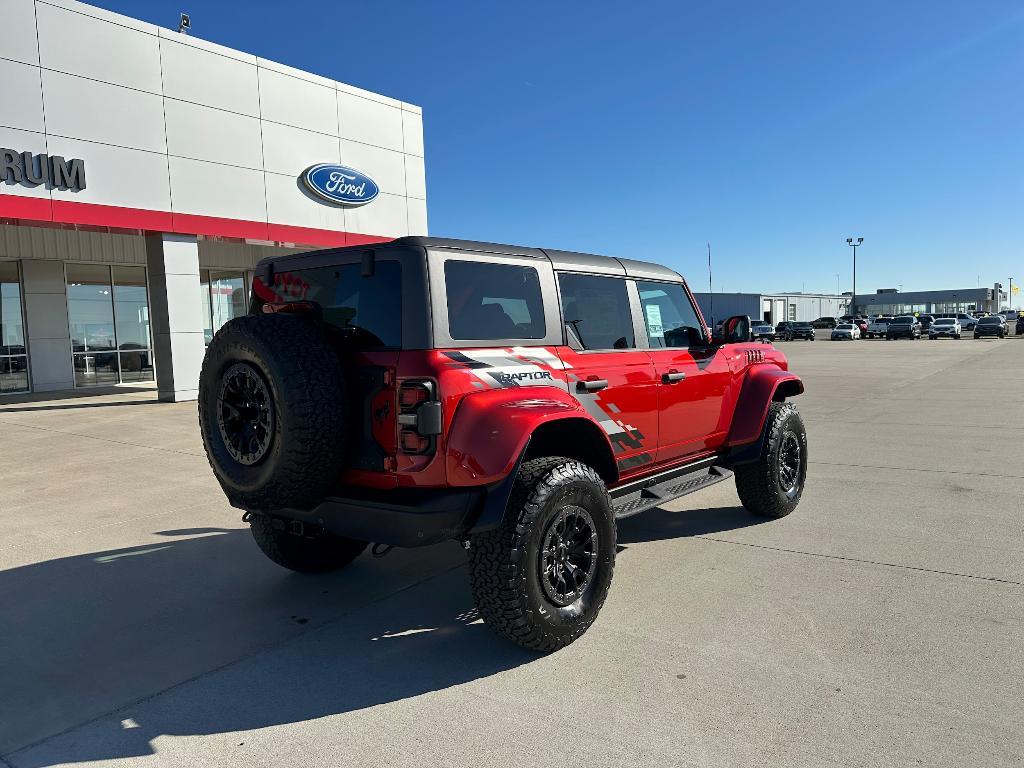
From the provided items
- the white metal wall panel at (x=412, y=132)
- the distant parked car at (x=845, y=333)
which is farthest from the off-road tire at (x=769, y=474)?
the distant parked car at (x=845, y=333)

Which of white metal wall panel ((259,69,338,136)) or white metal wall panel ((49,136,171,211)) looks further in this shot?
white metal wall panel ((259,69,338,136))

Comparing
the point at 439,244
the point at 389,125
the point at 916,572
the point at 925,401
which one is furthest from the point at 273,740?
the point at 389,125

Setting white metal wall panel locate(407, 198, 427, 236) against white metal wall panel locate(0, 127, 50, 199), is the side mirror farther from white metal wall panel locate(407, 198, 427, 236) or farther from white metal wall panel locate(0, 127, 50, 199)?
white metal wall panel locate(407, 198, 427, 236)

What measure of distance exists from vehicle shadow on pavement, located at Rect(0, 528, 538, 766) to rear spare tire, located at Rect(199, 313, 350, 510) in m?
0.76

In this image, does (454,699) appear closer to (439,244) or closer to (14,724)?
(14,724)

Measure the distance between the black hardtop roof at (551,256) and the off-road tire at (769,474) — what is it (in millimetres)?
1350

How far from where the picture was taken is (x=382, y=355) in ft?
10.5

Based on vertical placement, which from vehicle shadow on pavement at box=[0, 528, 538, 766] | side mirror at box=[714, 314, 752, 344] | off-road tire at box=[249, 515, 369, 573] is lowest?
vehicle shadow on pavement at box=[0, 528, 538, 766]

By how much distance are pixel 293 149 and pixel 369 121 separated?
2391 millimetres

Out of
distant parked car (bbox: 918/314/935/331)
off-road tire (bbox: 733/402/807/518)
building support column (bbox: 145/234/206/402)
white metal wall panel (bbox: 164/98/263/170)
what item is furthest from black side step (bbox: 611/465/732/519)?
distant parked car (bbox: 918/314/935/331)

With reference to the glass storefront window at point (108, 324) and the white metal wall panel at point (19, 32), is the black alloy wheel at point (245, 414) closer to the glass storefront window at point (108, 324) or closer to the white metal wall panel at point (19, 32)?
the white metal wall panel at point (19, 32)

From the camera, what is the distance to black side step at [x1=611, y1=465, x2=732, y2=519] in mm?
4035

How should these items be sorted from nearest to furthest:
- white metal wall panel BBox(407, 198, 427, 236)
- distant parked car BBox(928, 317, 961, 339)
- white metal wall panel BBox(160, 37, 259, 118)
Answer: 1. white metal wall panel BBox(160, 37, 259, 118)
2. white metal wall panel BBox(407, 198, 427, 236)
3. distant parked car BBox(928, 317, 961, 339)

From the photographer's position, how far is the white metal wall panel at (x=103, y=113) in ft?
41.0
